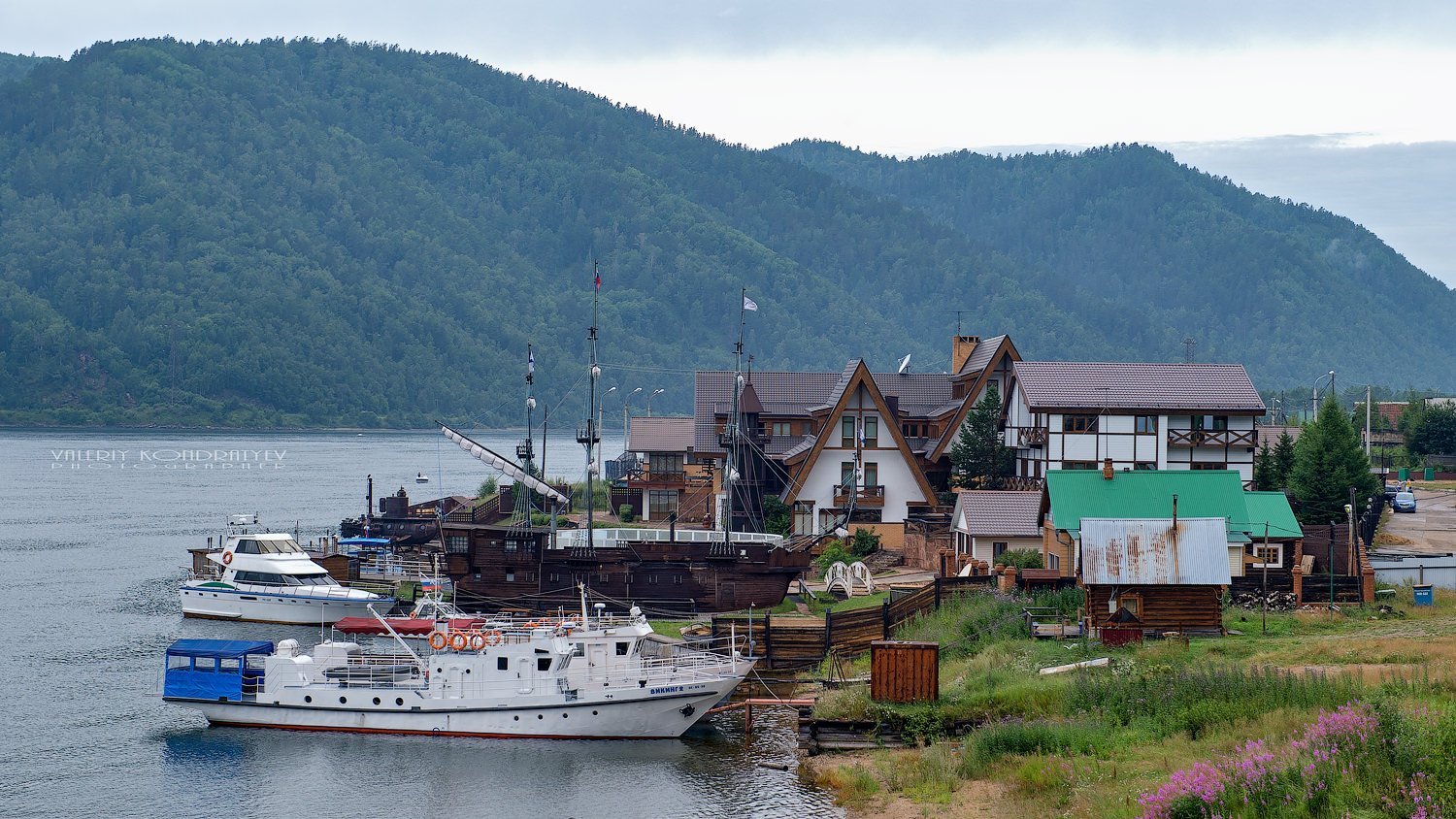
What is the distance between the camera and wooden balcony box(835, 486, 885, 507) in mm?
75125

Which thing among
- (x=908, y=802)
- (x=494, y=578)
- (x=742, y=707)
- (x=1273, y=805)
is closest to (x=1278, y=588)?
(x=742, y=707)

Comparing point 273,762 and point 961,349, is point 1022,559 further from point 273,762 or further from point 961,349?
point 961,349

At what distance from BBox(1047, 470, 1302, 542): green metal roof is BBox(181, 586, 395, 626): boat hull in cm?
3115

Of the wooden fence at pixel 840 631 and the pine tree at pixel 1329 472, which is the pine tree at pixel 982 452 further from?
the wooden fence at pixel 840 631

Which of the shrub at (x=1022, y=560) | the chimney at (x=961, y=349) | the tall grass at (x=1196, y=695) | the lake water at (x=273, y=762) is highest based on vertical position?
the chimney at (x=961, y=349)

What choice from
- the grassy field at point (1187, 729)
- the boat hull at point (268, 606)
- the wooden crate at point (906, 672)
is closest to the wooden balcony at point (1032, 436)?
the grassy field at point (1187, 729)

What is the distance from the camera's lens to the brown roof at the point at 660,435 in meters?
90.2

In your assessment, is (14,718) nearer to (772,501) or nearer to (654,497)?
(772,501)

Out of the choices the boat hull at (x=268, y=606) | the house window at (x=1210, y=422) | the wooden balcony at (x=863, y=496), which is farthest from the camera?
the wooden balcony at (x=863, y=496)

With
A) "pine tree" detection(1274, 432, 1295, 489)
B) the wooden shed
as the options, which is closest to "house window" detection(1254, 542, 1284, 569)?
the wooden shed

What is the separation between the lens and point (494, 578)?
66062 mm

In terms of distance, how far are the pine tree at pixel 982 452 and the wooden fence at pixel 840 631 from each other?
2165cm

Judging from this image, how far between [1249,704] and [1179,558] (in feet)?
41.5

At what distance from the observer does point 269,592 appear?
69.1m
